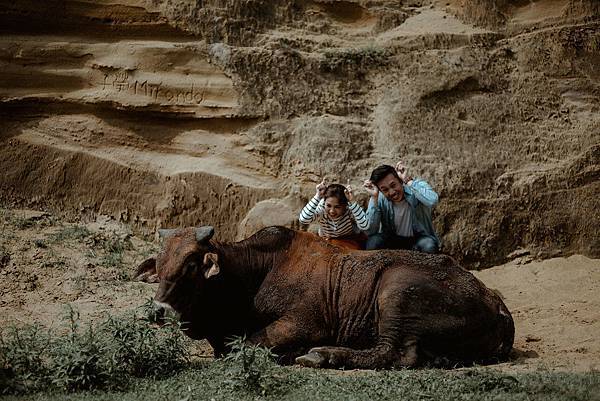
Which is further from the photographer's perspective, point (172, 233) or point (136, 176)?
point (136, 176)

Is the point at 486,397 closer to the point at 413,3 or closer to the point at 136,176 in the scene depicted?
the point at 136,176

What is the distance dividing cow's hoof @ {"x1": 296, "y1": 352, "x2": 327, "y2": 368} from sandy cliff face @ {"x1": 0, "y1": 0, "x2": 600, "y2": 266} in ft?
11.6

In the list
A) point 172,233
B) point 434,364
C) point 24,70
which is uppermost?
point 24,70

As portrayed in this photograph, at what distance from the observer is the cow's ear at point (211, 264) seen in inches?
338

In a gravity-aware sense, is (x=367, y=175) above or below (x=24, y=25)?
below

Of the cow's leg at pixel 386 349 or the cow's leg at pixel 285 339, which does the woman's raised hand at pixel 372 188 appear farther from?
the cow's leg at pixel 285 339

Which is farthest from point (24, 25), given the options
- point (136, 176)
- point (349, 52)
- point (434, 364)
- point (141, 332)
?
point (434, 364)

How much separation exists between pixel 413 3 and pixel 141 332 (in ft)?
24.2

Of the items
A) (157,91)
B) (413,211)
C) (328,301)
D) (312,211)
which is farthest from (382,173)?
(157,91)

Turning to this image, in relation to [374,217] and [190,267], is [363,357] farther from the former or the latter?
[374,217]

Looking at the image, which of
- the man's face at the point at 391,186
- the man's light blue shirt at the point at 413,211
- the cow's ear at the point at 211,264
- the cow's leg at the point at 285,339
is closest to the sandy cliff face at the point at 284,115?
the man's light blue shirt at the point at 413,211

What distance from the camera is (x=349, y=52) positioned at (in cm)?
1246

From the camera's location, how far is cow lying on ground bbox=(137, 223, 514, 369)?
27.8ft

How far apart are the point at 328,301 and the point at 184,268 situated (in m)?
1.44
